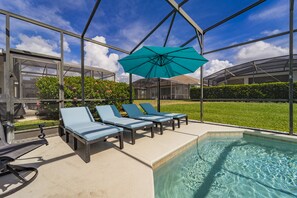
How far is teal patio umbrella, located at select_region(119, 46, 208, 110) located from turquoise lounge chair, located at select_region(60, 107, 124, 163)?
245 cm

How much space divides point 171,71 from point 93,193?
19.4 ft

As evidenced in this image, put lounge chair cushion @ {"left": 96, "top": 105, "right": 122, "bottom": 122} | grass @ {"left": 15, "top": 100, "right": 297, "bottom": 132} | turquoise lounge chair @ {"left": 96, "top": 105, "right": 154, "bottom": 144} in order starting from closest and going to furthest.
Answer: turquoise lounge chair @ {"left": 96, "top": 105, "right": 154, "bottom": 144}
lounge chair cushion @ {"left": 96, "top": 105, "right": 122, "bottom": 122}
grass @ {"left": 15, "top": 100, "right": 297, "bottom": 132}

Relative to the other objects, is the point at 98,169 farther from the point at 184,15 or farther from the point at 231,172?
the point at 184,15

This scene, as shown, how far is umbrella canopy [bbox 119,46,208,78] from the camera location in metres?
5.07

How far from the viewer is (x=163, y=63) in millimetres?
6355

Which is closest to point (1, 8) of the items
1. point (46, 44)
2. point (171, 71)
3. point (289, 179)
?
point (46, 44)

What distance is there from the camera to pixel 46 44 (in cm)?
585

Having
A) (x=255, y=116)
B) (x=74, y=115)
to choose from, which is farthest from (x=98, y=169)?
(x=255, y=116)

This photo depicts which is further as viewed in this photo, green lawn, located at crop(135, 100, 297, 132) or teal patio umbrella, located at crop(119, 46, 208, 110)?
green lawn, located at crop(135, 100, 297, 132)

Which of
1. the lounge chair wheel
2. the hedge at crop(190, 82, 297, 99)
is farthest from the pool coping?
the hedge at crop(190, 82, 297, 99)

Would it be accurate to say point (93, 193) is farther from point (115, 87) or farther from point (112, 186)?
point (115, 87)

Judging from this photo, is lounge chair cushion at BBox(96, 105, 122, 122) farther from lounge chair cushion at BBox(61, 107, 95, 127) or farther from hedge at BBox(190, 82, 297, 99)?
hedge at BBox(190, 82, 297, 99)

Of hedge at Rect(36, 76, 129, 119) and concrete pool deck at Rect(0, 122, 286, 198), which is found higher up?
hedge at Rect(36, 76, 129, 119)

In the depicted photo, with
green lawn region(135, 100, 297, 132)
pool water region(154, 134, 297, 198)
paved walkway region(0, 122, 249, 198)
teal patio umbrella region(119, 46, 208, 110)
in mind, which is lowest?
pool water region(154, 134, 297, 198)
